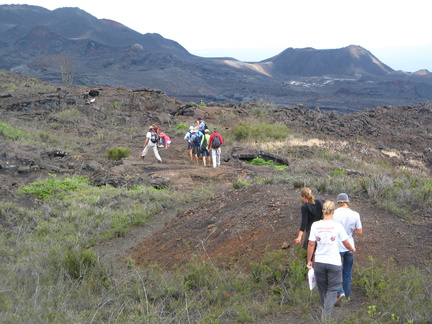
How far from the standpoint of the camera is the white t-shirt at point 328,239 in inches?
189

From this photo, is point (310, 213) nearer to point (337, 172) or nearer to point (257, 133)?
point (337, 172)

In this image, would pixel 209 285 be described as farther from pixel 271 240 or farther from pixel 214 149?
pixel 214 149

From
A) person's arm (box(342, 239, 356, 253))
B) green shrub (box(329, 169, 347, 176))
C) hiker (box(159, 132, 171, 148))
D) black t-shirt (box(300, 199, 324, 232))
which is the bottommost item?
green shrub (box(329, 169, 347, 176))

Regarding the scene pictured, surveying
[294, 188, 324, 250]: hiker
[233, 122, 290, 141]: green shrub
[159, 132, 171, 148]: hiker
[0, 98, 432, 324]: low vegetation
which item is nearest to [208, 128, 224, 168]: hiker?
[159, 132, 171, 148]: hiker

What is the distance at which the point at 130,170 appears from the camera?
14508mm

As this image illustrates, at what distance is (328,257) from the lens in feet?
15.8

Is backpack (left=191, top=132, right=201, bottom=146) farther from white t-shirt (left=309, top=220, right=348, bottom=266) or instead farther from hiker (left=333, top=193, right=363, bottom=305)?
white t-shirt (left=309, top=220, right=348, bottom=266)

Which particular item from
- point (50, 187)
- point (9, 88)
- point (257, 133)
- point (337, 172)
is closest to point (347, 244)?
point (50, 187)

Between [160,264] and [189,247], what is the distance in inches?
21.0

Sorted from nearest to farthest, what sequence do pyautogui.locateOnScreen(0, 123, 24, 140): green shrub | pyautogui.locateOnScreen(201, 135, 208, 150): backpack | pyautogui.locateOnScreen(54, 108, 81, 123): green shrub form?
1. pyautogui.locateOnScreen(201, 135, 208, 150): backpack
2. pyautogui.locateOnScreen(0, 123, 24, 140): green shrub
3. pyautogui.locateOnScreen(54, 108, 81, 123): green shrub

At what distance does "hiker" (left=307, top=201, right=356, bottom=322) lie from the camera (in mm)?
4777

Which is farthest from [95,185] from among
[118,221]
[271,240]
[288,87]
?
[288,87]

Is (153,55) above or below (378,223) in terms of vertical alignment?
above

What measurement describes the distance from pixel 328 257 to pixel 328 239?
177 millimetres
